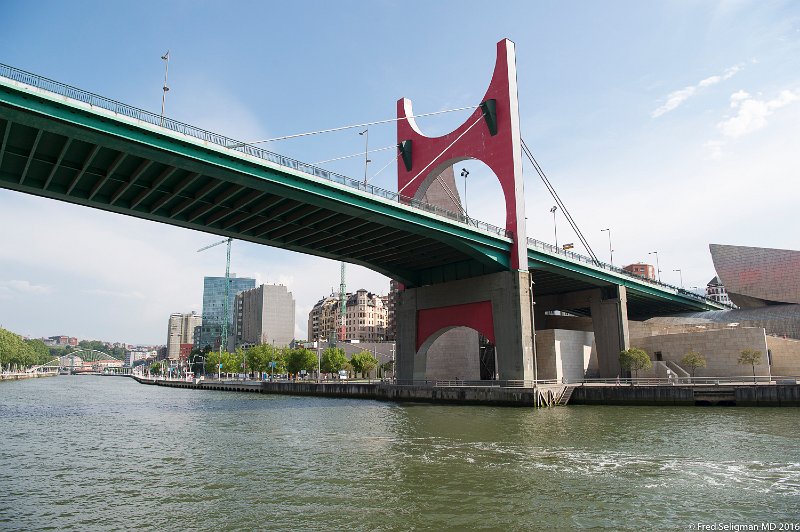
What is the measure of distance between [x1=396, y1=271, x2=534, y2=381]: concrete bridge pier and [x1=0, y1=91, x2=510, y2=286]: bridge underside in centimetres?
223

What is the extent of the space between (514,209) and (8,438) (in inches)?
1523

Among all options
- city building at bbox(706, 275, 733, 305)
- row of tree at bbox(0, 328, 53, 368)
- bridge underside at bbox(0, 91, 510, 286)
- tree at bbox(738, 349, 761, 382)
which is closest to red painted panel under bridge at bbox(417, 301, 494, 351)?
bridge underside at bbox(0, 91, 510, 286)

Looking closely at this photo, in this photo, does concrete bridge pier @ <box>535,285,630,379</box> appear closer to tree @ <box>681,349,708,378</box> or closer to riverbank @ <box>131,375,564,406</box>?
tree @ <box>681,349,708,378</box>

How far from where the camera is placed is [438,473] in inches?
663

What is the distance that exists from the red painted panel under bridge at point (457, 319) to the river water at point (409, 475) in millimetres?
19909

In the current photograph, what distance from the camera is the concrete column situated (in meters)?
61.3

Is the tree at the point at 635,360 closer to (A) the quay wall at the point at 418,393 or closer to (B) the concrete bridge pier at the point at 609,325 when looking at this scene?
(B) the concrete bridge pier at the point at 609,325

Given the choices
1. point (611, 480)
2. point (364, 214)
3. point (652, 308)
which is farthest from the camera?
point (652, 308)

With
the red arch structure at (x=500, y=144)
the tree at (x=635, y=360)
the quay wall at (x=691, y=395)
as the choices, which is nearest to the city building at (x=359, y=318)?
the red arch structure at (x=500, y=144)

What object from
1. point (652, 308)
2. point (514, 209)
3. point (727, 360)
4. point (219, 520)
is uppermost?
point (514, 209)

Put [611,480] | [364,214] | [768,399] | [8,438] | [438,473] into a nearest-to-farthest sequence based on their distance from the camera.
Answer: [611,480]
[438,473]
[8,438]
[768,399]
[364,214]

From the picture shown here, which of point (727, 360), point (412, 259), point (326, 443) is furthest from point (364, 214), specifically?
point (727, 360)

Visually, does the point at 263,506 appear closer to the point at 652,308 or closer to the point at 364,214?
the point at 364,214

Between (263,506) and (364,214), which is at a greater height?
(364,214)
